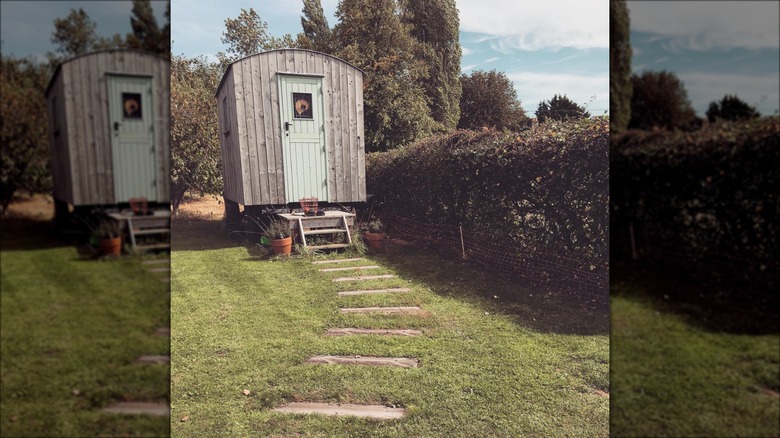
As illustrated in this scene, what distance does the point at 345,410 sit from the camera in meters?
2.03

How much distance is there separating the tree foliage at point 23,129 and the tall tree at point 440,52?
1536 millimetres

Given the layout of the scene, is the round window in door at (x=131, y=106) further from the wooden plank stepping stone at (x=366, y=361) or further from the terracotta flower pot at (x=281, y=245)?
the wooden plank stepping stone at (x=366, y=361)

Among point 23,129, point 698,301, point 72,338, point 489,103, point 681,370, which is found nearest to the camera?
point 23,129

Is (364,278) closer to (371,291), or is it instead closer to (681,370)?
(371,291)

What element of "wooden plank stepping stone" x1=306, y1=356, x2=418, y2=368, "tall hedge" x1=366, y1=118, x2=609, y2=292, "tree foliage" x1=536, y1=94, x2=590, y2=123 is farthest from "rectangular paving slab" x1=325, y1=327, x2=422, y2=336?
"tree foliage" x1=536, y1=94, x2=590, y2=123

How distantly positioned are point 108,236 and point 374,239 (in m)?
1.13

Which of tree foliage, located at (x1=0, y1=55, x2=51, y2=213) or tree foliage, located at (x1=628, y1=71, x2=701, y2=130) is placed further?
tree foliage, located at (x1=628, y1=71, x2=701, y2=130)

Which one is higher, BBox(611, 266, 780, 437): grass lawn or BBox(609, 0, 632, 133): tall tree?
BBox(609, 0, 632, 133): tall tree

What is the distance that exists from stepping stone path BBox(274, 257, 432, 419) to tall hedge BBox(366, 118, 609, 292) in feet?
1.26

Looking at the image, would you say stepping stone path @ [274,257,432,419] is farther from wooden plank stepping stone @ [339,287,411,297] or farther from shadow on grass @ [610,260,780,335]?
shadow on grass @ [610,260,780,335]

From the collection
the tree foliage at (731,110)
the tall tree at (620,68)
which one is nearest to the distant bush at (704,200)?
the tree foliage at (731,110)

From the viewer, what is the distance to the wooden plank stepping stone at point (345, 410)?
202 cm

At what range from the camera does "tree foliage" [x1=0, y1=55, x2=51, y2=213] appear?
5.30 feet

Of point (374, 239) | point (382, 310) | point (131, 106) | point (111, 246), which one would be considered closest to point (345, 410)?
point (382, 310)
